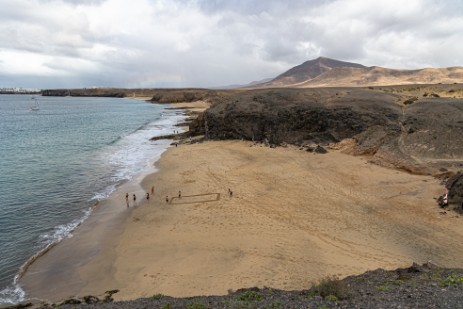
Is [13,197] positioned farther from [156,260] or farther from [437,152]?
[437,152]

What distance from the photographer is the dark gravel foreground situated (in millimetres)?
9188

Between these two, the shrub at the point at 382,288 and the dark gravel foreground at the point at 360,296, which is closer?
the dark gravel foreground at the point at 360,296

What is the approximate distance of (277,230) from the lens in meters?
18.0

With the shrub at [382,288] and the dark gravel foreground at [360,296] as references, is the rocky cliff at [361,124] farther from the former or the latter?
the shrub at [382,288]

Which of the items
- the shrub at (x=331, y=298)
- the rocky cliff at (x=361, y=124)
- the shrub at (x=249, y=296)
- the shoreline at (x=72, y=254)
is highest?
the rocky cliff at (x=361, y=124)

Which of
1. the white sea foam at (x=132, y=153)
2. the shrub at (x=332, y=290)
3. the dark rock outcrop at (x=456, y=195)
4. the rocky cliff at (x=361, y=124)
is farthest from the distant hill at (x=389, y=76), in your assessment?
the shrub at (x=332, y=290)

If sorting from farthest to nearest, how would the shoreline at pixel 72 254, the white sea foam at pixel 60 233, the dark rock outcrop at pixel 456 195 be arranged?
the dark rock outcrop at pixel 456 195 < the white sea foam at pixel 60 233 < the shoreline at pixel 72 254

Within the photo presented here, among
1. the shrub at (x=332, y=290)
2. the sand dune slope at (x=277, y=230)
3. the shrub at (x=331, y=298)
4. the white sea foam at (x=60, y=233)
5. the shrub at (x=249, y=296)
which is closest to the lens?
the shrub at (x=331, y=298)

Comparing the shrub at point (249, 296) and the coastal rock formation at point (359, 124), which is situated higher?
the coastal rock formation at point (359, 124)

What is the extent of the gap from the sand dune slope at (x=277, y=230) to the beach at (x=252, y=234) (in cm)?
5

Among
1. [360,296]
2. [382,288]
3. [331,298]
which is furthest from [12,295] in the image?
[382,288]

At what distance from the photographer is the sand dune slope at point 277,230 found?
14055 millimetres

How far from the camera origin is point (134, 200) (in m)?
23.5

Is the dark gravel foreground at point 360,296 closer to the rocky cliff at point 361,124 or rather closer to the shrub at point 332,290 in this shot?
the shrub at point 332,290
